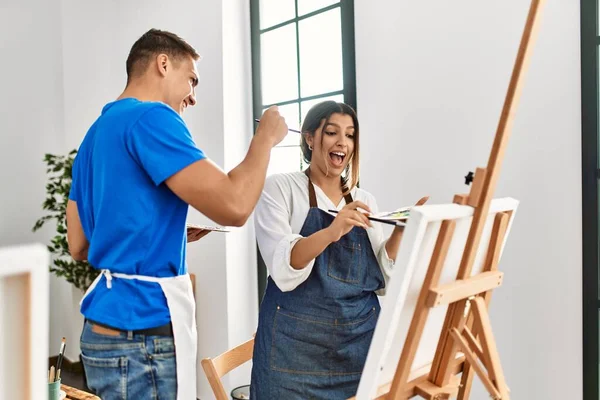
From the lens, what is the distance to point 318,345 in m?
1.54

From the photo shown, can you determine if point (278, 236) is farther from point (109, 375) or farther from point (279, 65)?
point (279, 65)

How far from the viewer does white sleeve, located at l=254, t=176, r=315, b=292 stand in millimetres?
1490

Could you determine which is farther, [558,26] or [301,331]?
[558,26]

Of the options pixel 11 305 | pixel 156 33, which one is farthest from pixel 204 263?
pixel 11 305

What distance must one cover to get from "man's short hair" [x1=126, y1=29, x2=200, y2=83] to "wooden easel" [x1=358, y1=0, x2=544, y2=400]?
29.0 inches

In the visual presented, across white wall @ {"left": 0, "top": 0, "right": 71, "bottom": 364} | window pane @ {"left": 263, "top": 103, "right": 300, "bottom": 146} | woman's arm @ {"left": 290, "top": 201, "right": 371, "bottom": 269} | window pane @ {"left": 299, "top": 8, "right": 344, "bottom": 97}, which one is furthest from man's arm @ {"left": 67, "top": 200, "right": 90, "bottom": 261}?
white wall @ {"left": 0, "top": 0, "right": 71, "bottom": 364}

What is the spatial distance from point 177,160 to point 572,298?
1.30 m

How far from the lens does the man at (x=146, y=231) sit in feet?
3.59

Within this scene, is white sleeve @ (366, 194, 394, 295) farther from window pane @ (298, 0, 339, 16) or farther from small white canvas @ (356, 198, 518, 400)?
window pane @ (298, 0, 339, 16)

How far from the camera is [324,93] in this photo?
2816mm

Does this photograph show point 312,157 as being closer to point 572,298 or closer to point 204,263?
point 572,298

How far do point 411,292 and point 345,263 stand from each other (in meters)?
0.55

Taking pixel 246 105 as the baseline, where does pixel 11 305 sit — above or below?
below

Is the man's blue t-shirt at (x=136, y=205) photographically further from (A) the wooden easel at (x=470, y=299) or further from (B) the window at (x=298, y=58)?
(B) the window at (x=298, y=58)
